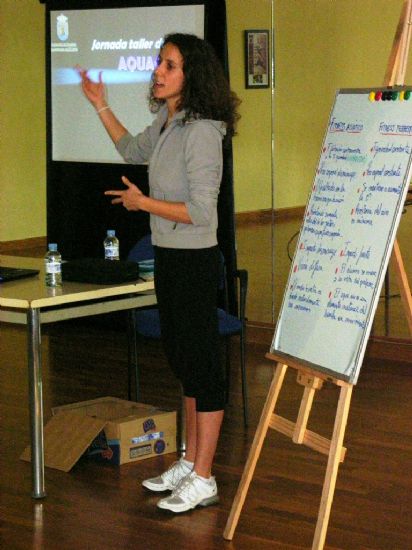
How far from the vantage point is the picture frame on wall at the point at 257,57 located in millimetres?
6574

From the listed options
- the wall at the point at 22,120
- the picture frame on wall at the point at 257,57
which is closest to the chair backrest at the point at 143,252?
the picture frame on wall at the point at 257,57

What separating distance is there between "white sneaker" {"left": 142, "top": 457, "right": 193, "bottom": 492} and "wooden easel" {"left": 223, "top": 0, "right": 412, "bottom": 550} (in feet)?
1.50

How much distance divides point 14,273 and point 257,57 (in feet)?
9.27

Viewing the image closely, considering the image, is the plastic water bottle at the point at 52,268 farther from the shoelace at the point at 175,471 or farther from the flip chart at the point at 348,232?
the flip chart at the point at 348,232

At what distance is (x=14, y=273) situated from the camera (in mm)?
4355

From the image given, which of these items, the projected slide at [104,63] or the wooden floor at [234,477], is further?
the projected slide at [104,63]

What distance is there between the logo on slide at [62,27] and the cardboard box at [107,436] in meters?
2.95

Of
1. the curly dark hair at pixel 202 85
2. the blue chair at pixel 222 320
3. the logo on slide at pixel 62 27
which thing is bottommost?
the blue chair at pixel 222 320

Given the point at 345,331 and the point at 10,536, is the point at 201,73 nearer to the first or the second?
the point at 345,331

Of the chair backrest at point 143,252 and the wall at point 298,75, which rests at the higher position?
the wall at point 298,75

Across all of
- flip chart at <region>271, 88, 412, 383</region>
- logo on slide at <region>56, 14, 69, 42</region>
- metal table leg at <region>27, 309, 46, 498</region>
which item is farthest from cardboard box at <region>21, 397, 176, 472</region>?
logo on slide at <region>56, 14, 69, 42</region>

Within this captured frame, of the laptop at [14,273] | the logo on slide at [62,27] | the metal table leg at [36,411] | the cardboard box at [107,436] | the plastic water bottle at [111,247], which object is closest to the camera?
the metal table leg at [36,411]

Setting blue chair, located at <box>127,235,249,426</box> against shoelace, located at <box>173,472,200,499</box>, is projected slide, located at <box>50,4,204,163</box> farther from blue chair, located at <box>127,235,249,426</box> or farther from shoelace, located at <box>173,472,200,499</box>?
shoelace, located at <box>173,472,200,499</box>

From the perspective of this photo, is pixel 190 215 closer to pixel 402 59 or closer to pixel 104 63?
pixel 402 59
